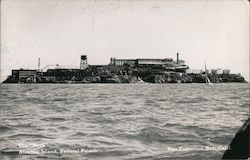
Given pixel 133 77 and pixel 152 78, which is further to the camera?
pixel 133 77

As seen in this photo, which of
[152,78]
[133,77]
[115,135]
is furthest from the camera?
[133,77]

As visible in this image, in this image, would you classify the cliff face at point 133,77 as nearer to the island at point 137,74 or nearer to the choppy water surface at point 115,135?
the island at point 137,74

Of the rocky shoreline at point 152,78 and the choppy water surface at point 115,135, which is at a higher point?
the rocky shoreline at point 152,78

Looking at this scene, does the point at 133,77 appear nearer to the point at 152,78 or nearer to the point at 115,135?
the point at 152,78

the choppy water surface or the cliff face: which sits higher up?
the cliff face

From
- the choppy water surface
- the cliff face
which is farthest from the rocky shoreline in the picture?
the choppy water surface

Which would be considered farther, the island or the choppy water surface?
the island

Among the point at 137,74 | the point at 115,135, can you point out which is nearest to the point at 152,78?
the point at 137,74

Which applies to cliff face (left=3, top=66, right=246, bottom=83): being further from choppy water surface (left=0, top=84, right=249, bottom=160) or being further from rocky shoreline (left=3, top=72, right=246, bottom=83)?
choppy water surface (left=0, top=84, right=249, bottom=160)

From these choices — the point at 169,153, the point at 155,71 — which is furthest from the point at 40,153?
the point at 155,71

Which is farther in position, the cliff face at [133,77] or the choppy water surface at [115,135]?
the cliff face at [133,77]

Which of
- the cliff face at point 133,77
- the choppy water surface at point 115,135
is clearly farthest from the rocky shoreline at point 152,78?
the choppy water surface at point 115,135
